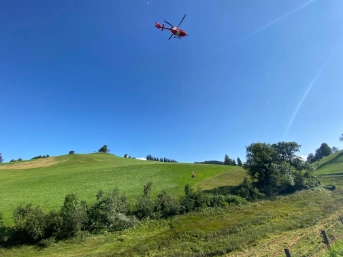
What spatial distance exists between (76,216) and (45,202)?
1411 centimetres

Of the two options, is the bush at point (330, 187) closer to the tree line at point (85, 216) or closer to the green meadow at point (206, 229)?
the green meadow at point (206, 229)

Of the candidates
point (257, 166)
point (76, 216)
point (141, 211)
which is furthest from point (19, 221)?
point (257, 166)

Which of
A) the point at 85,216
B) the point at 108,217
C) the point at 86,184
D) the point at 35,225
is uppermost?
the point at 86,184

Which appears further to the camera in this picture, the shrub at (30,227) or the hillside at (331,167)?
the hillside at (331,167)

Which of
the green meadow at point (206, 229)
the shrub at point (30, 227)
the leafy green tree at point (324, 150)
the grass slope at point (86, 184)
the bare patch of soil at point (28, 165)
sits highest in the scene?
the leafy green tree at point (324, 150)

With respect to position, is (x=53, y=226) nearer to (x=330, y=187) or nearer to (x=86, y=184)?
(x=86, y=184)

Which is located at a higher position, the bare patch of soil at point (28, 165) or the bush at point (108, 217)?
the bare patch of soil at point (28, 165)

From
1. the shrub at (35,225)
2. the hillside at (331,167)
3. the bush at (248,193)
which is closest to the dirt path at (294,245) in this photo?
the shrub at (35,225)

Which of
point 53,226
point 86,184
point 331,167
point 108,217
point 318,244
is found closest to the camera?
point 318,244

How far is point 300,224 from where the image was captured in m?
23.1

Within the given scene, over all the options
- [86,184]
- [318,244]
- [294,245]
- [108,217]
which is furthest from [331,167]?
[86,184]

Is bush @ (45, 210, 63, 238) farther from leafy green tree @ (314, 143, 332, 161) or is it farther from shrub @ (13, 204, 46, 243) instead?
leafy green tree @ (314, 143, 332, 161)

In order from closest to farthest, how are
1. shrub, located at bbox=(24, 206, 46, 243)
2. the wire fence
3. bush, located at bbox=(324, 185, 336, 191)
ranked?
1. the wire fence
2. shrub, located at bbox=(24, 206, 46, 243)
3. bush, located at bbox=(324, 185, 336, 191)

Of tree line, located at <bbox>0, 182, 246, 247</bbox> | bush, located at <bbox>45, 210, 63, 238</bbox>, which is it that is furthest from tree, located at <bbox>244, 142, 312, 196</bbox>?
bush, located at <bbox>45, 210, 63, 238</bbox>
